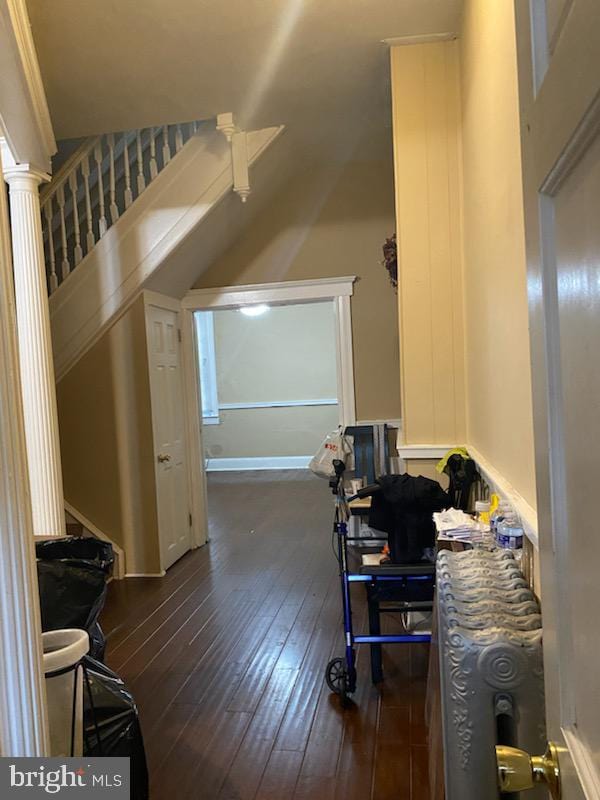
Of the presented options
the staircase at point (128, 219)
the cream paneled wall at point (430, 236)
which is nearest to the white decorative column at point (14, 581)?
the cream paneled wall at point (430, 236)

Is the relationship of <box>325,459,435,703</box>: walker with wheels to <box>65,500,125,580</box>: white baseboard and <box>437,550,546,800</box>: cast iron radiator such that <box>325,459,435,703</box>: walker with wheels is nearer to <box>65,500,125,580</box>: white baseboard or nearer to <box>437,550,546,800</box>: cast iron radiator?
<box>437,550,546,800</box>: cast iron radiator

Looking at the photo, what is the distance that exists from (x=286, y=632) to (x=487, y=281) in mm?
2220

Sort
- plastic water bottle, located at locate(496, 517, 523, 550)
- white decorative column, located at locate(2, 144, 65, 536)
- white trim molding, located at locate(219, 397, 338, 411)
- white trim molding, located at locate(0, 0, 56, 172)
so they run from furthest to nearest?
white trim molding, located at locate(219, 397, 338, 411) → white decorative column, located at locate(2, 144, 65, 536) → white trim molding, located at locate(0, 0, 56, 172) → plastic water bottle, located at locate(496, 517, 523, 550)

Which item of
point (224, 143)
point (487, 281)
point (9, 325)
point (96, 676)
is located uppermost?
point (224, 143)

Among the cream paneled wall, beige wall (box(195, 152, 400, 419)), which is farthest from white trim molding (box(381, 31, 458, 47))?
beige wall (box(195, 152, 400, 419))

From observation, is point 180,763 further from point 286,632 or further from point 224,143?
point 224,143

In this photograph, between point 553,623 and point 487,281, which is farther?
point 487,281

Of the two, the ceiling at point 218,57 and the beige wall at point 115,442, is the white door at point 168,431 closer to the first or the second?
the beige wall at point 115,442

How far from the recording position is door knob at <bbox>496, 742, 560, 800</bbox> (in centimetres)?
76

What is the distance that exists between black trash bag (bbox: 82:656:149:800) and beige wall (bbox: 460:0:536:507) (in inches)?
54.5

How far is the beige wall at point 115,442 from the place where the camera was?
14.3 ft

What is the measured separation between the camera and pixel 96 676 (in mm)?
1778

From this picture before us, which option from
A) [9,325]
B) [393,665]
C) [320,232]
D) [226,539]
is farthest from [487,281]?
[226,539]

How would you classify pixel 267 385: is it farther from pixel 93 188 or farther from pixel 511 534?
pixel 511 534
